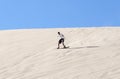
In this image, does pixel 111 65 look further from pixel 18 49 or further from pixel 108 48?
pixel 18 49

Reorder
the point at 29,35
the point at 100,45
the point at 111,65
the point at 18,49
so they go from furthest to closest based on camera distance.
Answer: the point at 29,35, the point at 18,49, the point at 100,45, the point at 111,65

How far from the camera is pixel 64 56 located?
16.2 m

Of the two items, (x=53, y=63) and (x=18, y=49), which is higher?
(x=18, y=49)

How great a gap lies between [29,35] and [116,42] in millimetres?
7652

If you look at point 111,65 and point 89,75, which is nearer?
point 89,75

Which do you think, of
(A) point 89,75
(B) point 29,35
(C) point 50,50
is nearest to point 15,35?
(B) point 29,35

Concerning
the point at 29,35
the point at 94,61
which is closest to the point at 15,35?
the point at 29,35

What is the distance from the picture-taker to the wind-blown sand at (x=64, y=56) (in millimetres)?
13248

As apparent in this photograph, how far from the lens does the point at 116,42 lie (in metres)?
19.0

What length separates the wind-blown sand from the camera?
13248mm

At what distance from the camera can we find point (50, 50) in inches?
716

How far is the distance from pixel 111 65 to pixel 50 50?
5149 mm

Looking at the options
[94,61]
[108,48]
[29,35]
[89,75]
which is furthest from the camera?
[29,35]

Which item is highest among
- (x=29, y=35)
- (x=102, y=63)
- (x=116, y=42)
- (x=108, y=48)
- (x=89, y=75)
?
(x=29, y=35)
